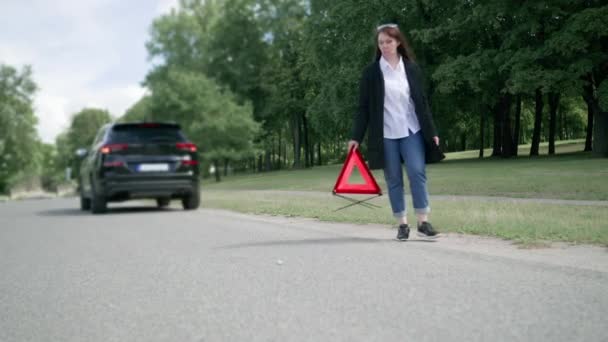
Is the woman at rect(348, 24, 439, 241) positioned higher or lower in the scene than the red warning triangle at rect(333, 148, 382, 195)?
higher

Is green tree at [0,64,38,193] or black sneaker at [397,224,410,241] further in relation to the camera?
green tree at [0,64,38,193]

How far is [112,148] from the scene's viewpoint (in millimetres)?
14086

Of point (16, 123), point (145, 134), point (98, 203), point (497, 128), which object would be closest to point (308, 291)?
point (145, 134)

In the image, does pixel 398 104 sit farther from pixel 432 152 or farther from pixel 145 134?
pixel 145 134

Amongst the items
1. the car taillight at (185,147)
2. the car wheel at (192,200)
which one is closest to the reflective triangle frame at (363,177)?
the car taillight at (185,147)

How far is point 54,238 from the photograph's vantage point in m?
9.45

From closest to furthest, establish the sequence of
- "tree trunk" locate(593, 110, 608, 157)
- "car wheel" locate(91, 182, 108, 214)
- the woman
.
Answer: the woman, "car wheel" locate(91, 182, 108, 214), "tree trunk" locate(593, 110, 608, 157)

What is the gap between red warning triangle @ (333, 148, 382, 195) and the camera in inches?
339

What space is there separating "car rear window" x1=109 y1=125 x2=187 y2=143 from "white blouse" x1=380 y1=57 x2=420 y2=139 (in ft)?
A: 27.3

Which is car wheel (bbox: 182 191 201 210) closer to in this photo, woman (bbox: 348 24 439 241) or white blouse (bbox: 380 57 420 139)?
woman (bbox: 348 24 439 241)

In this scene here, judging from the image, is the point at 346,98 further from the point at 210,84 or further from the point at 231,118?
the point at 210,84

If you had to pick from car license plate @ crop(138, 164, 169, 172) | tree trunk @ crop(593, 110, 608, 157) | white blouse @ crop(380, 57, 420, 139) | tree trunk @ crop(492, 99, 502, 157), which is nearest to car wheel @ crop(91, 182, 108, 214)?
car license plate @ crop(138, 164, 169, 172)

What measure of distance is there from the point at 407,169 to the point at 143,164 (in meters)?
8.36

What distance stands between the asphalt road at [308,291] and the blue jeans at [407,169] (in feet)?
1.39
